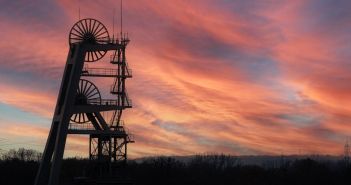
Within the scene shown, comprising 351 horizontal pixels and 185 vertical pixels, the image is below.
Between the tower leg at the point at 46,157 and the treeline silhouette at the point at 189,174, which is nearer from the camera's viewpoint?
the tower leg at the point at 46,157

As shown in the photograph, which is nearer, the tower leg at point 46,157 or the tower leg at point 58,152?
the tower leg at point 58,152

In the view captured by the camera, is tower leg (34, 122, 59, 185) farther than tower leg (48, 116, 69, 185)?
Yes

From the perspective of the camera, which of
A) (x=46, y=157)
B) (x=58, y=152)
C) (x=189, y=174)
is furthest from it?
(x=189, y=174)

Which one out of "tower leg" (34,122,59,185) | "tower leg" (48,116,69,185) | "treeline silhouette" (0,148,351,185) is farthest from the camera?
"treeline silhouette" (0,148,351,185)

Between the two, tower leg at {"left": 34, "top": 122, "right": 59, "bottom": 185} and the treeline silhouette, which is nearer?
tower leg at {"left": 34, "top": 122, "right": 59, "bottom": 185}

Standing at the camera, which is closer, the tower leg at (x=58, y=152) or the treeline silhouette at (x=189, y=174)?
the tower leg at (x=58, y=152)

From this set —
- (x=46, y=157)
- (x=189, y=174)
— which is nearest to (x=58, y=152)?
(x=46, y=157)

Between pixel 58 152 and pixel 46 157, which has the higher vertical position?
pixel 58 152

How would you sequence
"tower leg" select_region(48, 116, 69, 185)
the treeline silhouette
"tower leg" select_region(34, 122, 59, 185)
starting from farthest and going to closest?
1. the treeline silhouette
2. "tower leg" select_region(34, 122, 59, 185)
3. "tower leg" select_region(48, 116, 69, 185)

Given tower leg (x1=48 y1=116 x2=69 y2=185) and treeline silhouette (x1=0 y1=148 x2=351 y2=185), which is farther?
treeline silhouette (x1=0 y1=148 x2=351 y2=185)

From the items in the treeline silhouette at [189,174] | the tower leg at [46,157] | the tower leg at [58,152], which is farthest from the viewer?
the treeline silhouette at [189,174]

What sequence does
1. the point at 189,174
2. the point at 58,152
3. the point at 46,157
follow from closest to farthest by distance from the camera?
the point at 58,152, the point at 46,157, the point at 189,174

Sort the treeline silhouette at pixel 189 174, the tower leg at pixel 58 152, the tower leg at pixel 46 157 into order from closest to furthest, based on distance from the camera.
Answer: the tower leg at pixel 58 152
the tower leg at pixel 46 157
the treeline silhouette at pixel 189 174

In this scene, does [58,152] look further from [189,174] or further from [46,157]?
[189,174]
